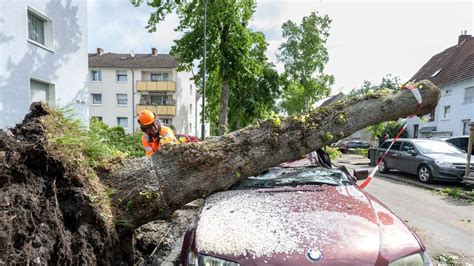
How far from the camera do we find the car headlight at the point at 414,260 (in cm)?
228

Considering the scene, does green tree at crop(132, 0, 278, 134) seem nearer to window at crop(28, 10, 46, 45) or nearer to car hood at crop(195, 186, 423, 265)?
window at crop(28, 10, 46, 45)

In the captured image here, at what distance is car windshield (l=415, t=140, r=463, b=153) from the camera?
11.0 meters

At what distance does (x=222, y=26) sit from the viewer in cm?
1681

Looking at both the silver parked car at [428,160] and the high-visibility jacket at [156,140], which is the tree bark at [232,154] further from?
the silver parked car at [428,160]

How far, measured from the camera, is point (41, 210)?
2.57 meters

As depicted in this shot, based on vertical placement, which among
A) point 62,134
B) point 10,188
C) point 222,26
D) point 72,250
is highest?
point 222,26

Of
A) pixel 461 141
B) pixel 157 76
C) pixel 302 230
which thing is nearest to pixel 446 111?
pixel 461 141

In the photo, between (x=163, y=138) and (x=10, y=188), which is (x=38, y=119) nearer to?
(x=10, y=188)

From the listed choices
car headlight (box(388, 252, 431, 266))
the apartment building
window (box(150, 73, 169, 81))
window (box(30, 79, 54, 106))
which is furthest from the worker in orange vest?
window (box(150, 73, 169, 81))

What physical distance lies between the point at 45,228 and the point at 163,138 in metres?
2.37

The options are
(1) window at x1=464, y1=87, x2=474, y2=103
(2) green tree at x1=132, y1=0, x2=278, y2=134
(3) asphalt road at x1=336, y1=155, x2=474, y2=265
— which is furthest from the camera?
(1) window at x1=464, y1=87, x2=474, y2=103

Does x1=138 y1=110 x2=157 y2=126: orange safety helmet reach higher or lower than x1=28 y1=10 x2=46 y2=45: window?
lower

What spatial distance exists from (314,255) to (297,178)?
152 centimetres

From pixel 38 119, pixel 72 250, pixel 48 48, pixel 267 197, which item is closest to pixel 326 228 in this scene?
pixel 267 197
